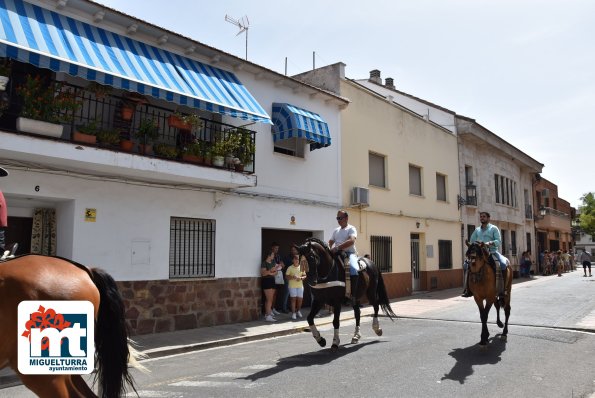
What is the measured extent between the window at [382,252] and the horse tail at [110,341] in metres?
13.5

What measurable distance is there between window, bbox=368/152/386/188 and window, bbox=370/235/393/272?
2135 millimetres

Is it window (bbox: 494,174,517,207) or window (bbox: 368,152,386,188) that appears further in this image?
window (bbox: 494,174,517,207)

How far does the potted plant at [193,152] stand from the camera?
423 inches

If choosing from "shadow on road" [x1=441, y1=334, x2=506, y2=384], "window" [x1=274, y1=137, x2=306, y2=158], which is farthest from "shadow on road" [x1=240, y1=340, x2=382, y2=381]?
"window" [x1=274, y1=137, x2=306, y2=158]

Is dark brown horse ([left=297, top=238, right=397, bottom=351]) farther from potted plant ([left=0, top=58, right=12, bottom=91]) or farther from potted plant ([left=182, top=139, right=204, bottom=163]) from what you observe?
potted plant ([left=0, top=58, right=12, bottom=91])

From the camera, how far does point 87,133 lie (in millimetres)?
9023

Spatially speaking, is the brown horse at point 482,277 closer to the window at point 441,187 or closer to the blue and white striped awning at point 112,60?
the blue and white striped awning at point 112,60

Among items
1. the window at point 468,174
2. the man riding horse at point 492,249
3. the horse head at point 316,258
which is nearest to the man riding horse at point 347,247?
the horse head at point 316,258

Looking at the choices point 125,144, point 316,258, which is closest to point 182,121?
point 125,144

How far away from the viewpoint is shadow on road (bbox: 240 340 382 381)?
679 cm

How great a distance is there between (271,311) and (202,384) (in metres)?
6.49

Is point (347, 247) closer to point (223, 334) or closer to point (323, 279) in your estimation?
point (323, 279)

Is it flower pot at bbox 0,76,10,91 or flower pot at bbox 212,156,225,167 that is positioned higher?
flower pot at bbox 0,76,10,91

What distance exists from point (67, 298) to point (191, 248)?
25.0 feet
